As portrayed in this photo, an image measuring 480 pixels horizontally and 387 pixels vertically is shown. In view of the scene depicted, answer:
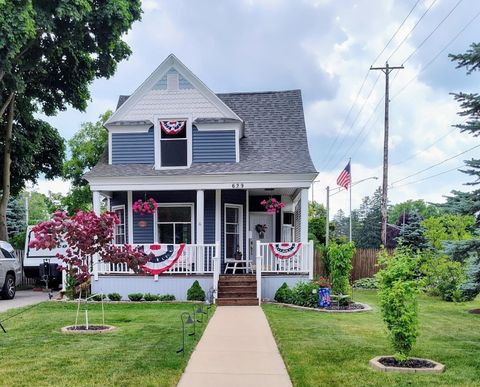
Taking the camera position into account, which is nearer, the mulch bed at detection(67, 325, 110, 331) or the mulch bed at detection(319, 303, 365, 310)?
the mulch bed at detection(67, 325, 110, 331)

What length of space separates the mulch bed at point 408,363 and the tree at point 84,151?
24.0 meters

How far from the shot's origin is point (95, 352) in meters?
6.35

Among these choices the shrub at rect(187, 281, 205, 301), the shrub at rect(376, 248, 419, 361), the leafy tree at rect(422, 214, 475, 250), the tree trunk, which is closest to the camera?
the shrub at rect(376, 248, 419, 361)

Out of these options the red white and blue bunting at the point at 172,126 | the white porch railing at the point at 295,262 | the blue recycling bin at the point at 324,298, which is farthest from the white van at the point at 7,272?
the blue recycling bin at the point at 324,298

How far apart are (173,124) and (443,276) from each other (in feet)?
33.3

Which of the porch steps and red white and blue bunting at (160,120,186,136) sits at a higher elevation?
red white and blue bunting at (160,120,186,136)

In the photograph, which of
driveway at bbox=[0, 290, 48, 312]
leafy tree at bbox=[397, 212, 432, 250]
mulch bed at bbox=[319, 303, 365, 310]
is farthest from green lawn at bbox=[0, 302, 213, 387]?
leafy tree at bbox=[397, 212, 432, 250]

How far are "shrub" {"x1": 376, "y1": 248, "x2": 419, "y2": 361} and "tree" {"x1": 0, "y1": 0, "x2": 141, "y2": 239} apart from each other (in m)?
12.8

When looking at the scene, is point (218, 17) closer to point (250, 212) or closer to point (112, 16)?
point (112, 16)

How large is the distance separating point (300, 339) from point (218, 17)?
10529mm

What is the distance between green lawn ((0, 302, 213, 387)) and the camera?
511 centimetres

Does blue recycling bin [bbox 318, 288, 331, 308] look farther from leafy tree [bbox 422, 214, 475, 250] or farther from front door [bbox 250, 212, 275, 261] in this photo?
leafy tree [bbox 422, 214, 475, 250]

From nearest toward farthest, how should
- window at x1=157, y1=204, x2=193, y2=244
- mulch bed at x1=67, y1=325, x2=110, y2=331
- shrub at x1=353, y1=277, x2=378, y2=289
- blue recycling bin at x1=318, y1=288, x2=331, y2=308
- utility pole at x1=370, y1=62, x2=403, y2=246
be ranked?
mulch bed at x1=67, y1=325, x2=110, y2=331, blue recycling bin at x1=318, y1=288, x2=331, y2=308, window at x1=157, y1=204, x2=193, y2=244, shrub at x1=353, y1=277, x2=378, y2=289, utility pole at x1=370, y1=62, x2=403, y2=246

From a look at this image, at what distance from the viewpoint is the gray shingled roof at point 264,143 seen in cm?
1341
